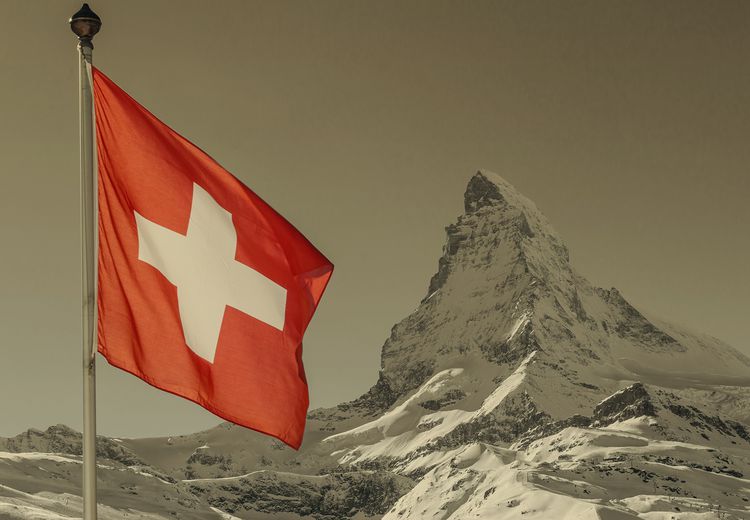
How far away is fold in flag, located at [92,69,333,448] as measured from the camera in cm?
2266

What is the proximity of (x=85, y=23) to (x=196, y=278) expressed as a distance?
4344 millimetres

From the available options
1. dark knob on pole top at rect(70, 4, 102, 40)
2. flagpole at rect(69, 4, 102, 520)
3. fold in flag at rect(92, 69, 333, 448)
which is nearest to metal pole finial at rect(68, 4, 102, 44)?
dark knob on pole top at rect(70, 4, 102, 40)

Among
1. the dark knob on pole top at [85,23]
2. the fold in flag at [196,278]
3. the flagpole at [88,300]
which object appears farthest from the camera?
the fold in flag at [196,278]

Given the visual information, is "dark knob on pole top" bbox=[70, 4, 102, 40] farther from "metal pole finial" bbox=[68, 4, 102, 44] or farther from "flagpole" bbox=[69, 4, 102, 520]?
"flagpole" bbox=[69, 4, 102, 520]

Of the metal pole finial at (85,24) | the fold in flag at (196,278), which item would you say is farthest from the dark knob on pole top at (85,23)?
the fold in flag at (196,278)

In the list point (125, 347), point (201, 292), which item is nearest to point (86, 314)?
point (125, 347)

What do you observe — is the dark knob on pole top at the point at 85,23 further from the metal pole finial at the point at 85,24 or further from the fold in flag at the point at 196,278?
the fold in flag at the point at 196,278

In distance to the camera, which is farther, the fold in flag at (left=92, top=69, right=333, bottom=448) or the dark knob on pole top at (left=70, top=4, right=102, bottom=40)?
the fold in flag at (left=92, top=69, right=333, bottom=448)

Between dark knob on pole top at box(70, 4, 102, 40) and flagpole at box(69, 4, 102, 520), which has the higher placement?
dark knob on pole top at box(70, 4, 102, 40)

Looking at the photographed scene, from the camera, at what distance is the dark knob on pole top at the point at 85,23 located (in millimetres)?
21953

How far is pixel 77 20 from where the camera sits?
864 inches

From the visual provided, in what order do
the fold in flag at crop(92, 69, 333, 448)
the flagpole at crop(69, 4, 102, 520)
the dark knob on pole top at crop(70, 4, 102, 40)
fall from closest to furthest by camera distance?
the flagpole at crop(69, 4, 102, 520) < the dark knob on pole top at crop(70, 4, 102, 40) < the fold in flag at crop(92, 69, 333, 448)

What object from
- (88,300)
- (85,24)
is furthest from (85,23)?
(88,300)

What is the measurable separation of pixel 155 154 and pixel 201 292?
2.29 meters
